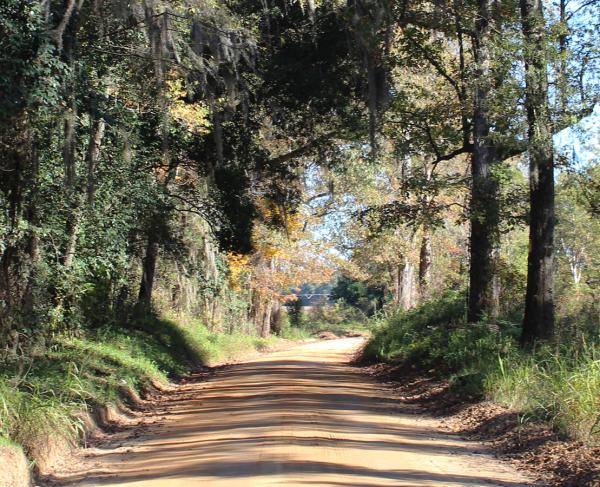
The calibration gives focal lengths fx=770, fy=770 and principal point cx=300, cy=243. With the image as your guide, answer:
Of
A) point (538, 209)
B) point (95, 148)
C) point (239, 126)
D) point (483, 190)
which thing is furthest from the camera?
point (239, 126)

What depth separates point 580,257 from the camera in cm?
4397

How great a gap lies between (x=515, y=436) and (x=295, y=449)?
297cm

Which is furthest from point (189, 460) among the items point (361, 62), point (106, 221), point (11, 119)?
point (361, 62)

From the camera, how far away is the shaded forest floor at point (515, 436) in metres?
8.04

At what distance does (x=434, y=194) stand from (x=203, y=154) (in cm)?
582

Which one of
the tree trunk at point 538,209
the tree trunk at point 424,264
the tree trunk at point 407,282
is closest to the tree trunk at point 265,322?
the tree trunk at point 407,282

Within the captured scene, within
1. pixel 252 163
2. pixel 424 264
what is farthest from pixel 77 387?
pixel 424 264

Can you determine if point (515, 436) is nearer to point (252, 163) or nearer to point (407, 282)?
point (252, 163)

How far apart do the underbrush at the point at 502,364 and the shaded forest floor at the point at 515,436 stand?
0.20 meters

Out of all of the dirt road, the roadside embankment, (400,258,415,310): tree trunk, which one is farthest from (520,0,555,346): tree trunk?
(400,258,415,310): tree trunk

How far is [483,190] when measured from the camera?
17188 millimetres

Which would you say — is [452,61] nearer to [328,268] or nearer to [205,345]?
[205,345]

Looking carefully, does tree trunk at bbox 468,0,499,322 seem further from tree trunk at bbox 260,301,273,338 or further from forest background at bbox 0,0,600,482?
tree trunk at bbox 260,301,273,338

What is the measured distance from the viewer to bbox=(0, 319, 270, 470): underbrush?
8750 mm
